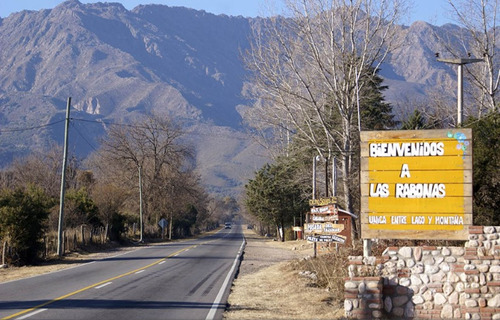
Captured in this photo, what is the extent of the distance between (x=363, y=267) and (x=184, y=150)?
62959mm

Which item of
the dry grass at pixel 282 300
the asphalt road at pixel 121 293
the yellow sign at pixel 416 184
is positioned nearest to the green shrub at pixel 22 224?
the asphalt road at pixel 121 293

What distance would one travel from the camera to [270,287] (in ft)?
65.8

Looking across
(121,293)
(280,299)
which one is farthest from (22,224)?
(280,299)

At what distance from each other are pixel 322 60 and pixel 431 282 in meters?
24.9

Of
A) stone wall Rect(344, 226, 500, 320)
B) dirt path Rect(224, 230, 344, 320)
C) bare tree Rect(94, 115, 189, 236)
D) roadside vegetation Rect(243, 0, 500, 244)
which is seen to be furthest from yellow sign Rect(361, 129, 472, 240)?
bare tree Rect(94, 115, 189, 236)

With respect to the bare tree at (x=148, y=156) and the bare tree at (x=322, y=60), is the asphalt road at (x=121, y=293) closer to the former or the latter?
the bare tree at (x=322, y=60)

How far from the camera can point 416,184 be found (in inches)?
536

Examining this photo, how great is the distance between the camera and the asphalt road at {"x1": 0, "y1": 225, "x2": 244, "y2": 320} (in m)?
13.9

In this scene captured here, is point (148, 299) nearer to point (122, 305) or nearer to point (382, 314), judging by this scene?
point (122, 305)

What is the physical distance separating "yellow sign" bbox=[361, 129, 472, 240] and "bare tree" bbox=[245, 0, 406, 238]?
19753mm

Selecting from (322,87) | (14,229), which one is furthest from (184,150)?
(14,229)

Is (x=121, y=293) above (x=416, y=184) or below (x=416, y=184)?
below

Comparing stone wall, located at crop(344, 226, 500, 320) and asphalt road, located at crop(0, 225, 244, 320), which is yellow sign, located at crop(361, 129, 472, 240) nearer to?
stone wall, located at crop(344, 226, 500, 320)

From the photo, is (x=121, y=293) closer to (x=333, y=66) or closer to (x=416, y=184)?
(x=416, y=184)
